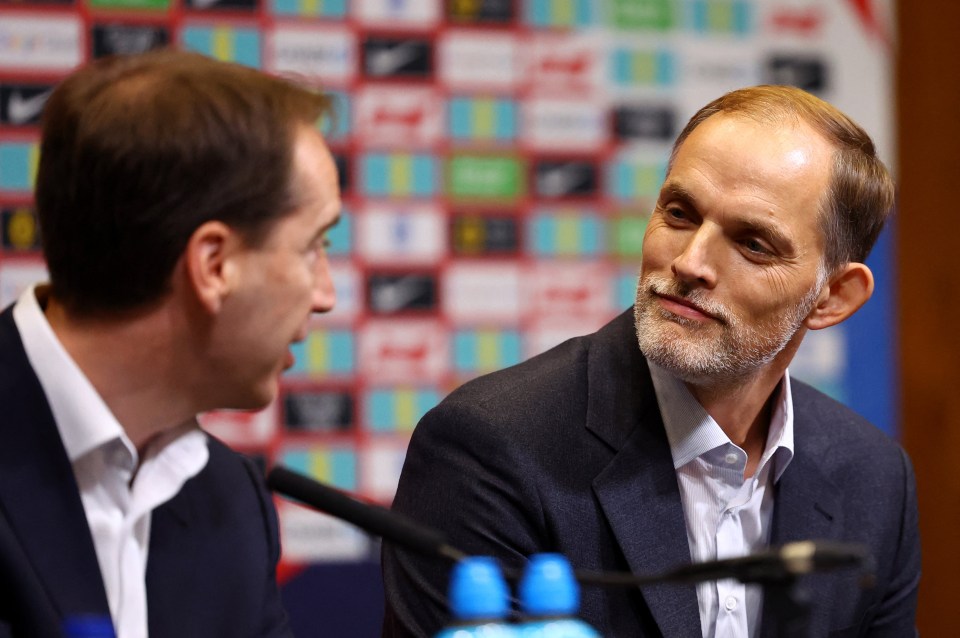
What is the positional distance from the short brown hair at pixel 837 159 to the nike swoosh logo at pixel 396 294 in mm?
1388

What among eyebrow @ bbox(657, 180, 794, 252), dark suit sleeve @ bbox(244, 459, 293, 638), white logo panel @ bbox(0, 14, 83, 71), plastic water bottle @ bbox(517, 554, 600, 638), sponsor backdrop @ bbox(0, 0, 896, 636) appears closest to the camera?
plastic water bottle @ bbox(517, 554, 600, 638)

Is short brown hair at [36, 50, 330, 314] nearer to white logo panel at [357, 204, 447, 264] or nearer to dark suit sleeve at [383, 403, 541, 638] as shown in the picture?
dark suit sleeve at [383, 403, 541, 638]

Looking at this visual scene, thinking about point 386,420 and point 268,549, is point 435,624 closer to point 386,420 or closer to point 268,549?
point 268,549

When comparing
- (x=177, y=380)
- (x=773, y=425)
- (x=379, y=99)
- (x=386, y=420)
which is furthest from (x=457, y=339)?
(x=177, y=380)

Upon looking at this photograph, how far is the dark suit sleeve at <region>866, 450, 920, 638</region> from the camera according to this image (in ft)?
5.86

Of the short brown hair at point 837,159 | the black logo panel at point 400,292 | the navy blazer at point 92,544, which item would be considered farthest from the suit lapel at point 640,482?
the black logo panel at point 400,292

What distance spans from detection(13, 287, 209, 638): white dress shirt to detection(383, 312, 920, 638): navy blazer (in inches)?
17.3

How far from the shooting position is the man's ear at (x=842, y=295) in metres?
1.81

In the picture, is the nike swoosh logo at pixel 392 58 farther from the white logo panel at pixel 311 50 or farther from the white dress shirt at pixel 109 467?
the white dress shirt at pixel 109 467

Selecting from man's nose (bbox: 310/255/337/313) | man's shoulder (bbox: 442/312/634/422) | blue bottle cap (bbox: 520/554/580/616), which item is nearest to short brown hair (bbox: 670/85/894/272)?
man's shoulder (bbox: 442/312/634/422)

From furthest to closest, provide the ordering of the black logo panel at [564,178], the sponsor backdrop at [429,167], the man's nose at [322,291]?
1. the black logo panel at [564,178]
2. the sponsor backdrop at [429,167]
3. the man's nose at [322,291]

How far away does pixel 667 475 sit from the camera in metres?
1.63

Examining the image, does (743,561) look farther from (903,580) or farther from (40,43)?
(40,43)

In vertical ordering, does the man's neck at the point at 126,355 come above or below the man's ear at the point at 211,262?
below
